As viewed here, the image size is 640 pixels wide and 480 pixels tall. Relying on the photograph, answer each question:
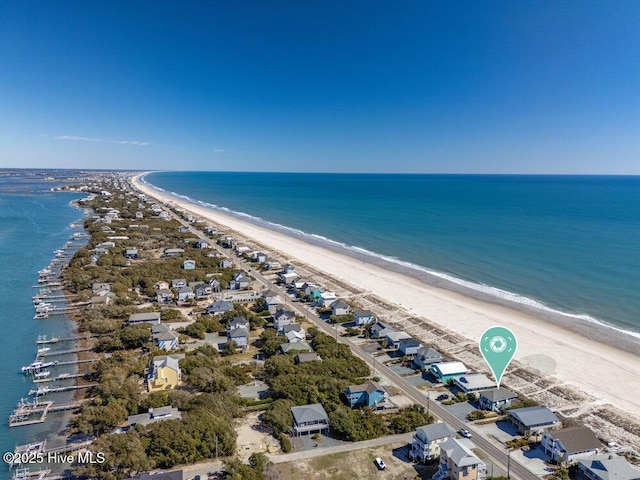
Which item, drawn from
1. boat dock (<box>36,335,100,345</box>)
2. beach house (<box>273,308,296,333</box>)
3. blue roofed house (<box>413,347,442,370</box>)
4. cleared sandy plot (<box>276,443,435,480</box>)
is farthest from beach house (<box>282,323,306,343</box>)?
boat dock (<box>36,335,100,345</box>)

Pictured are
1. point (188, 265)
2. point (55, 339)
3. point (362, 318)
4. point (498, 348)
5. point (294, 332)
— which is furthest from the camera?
point (188, 265)

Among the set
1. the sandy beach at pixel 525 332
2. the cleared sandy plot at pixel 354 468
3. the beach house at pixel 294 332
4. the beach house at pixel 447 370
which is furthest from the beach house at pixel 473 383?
the beach house at pixel 294 332

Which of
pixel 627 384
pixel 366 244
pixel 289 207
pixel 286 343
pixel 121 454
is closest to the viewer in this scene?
pixel 121 454

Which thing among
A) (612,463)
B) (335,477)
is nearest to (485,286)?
(612,463)

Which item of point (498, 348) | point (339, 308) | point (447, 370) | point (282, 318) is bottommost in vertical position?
point (447, 370)

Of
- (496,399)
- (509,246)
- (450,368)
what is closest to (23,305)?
(450,368)

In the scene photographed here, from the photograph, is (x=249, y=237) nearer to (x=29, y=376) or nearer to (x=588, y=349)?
(x=29, y=376)

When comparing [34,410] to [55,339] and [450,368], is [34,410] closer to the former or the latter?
[55,339]
